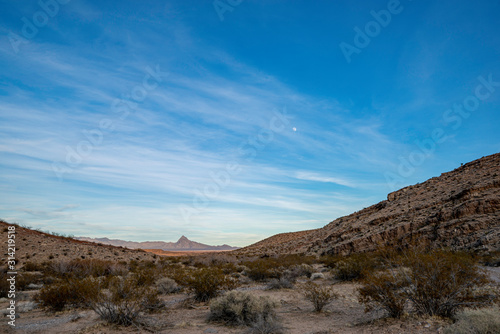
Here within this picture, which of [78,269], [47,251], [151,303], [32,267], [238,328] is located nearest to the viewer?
[238,328]

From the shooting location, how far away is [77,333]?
7953 mm

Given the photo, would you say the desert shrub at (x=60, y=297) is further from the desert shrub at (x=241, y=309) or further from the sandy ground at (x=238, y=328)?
the desert shrub at (x=241, y=309)

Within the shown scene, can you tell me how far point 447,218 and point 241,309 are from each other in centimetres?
2547

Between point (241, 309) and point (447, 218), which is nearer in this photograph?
point (241, 309)

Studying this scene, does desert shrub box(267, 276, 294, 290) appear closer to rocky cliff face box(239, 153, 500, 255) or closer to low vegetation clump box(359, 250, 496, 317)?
low vegetation clump box(359, 250, 496, 317)

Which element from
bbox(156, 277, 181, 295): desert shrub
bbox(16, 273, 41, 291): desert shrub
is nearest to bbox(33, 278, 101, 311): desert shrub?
bbox(156, 277, 181, 295): desert shrub

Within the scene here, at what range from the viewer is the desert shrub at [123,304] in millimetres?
8555

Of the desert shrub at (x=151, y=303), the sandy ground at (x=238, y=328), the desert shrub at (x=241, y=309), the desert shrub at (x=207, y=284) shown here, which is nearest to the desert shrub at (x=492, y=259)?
the sandy ground at (x=238, y=328)

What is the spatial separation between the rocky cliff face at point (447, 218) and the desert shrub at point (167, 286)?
13832mm

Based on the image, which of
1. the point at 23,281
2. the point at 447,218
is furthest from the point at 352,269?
the point at 23,281

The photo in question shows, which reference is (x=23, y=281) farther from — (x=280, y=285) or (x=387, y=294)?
(x=387, y=294)

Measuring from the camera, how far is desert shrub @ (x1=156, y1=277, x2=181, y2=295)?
14453 mm

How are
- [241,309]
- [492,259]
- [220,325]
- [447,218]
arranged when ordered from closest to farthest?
[220,325]
[241,309]
[492,259]
[447,218]

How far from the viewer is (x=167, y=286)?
14523mm
